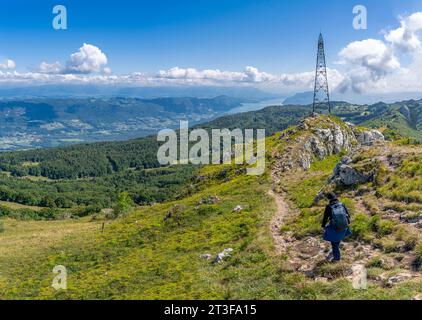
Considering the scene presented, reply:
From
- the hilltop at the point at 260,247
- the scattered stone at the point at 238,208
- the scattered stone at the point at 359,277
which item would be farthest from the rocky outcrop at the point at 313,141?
the scattered stone at the point at 359,277

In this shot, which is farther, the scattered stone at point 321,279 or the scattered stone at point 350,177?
the scattered stone at point 350,177

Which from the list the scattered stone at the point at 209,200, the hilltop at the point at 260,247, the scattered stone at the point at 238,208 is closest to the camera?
the hilltop at the point at 260,247

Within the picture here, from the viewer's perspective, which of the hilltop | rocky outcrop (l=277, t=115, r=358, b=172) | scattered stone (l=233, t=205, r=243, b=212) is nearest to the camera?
the hilltop

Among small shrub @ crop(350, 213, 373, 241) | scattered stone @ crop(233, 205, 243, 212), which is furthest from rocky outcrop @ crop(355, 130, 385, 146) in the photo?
small shrub @ crop(350, 213, 373, 241)

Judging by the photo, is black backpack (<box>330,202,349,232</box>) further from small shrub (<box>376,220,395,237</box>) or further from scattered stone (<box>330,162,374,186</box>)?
scattered stone (<box>330,162,374,186</box>)

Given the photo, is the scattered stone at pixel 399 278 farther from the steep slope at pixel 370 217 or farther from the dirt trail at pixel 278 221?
the dirt trail at pixel 278 221

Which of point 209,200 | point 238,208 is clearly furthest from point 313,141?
point 238,208

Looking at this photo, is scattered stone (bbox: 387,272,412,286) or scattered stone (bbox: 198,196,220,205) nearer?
scattered stone (bbox: 387,272,412,286)

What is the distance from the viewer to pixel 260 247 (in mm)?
24547

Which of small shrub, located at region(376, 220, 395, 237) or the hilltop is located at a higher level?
small shrub, located at region(376, 220, 395, 237)

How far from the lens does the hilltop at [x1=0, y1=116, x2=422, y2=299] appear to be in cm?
1810

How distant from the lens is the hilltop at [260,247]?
18098mm

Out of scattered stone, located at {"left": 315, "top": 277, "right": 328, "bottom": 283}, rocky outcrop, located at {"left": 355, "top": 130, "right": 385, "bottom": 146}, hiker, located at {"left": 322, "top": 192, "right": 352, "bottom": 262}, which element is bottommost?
scattered stone, located at {"left": 315, "top": 277, "right": 328, "bottom": 283}

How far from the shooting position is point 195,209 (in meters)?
43.7
